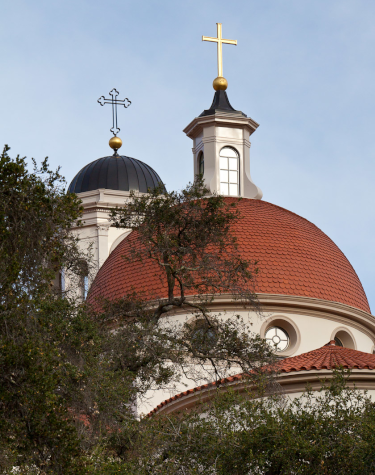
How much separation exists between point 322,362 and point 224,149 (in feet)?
40.0

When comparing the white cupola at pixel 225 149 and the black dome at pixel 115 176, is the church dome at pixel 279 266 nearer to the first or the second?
the white cupola at pixel 225 149

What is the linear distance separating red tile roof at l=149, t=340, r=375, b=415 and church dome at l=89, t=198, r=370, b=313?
12.1ft

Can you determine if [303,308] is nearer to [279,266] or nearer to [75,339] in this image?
[279,266]

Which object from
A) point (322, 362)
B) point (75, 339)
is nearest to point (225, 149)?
point (322, 362)

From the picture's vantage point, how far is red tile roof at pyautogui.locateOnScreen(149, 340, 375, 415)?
1709 centimetres

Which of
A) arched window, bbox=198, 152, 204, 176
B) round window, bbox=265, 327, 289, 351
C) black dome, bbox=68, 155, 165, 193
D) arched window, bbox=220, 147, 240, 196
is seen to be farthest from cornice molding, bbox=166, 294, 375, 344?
black dome, bbox=68, 155, 165, 193

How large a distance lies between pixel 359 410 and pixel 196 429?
2.20m

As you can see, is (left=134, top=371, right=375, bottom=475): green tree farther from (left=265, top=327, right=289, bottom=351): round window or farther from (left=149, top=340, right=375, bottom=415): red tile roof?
(left=265, top=327, right=289, bottom=351): round window

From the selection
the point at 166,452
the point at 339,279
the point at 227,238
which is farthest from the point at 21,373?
the point at 339,279

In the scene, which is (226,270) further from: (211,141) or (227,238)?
(211,141)

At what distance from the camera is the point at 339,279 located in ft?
79.0

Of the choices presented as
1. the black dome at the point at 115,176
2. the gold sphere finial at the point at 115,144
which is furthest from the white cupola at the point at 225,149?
the gold sphere finial at the point at 115,144

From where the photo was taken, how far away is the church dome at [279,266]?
22.8 meters

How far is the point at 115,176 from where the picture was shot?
31969mm
